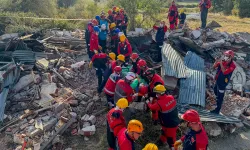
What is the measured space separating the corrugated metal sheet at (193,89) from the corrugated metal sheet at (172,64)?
26 cm

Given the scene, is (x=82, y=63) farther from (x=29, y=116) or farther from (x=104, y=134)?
(x=104, y=134)

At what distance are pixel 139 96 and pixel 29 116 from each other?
3.34 m

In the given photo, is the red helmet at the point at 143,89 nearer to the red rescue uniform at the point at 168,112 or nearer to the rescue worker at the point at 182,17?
the red rescue uniform at the point at 168,112

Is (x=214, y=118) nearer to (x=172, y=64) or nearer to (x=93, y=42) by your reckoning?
(x=172, y=64)

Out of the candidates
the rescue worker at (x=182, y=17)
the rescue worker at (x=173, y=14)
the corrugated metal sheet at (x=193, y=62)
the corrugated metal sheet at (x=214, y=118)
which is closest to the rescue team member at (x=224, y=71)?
the corrugated metal sheet at (x=214, y=118)

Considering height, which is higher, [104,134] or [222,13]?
[222,13]

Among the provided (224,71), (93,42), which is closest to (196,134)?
(224,71)

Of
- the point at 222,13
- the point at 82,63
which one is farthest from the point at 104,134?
the point at 222,13

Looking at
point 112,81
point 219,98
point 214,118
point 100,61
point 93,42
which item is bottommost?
point 214,118

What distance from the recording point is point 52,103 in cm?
809

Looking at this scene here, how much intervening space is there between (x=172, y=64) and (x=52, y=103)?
4.19 metres

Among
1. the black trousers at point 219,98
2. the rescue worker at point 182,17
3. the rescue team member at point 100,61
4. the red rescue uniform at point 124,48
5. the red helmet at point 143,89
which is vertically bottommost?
the black trousers at point 219,98

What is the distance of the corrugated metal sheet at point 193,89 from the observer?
26.0 ft

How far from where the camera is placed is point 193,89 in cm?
824
